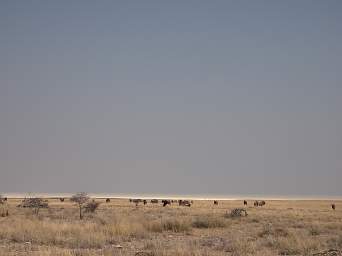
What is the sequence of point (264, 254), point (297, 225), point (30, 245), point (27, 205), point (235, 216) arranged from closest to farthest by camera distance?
point (264, 254) < point (30, 245) < point (297, 225) < point (235, 216) < point (27, 205)

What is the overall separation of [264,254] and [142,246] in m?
5.88

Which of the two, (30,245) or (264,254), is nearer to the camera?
(264,254)

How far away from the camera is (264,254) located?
838 inches

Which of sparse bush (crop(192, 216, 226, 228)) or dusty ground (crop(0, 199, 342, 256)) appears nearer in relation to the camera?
dusty ground (crop(0, 199, 342, 256))

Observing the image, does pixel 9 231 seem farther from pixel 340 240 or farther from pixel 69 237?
pixel 340 240

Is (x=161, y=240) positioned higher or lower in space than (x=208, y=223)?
lower

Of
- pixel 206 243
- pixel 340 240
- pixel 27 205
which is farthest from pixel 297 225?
pixel 27 205

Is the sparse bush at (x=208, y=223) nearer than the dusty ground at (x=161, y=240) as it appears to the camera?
No

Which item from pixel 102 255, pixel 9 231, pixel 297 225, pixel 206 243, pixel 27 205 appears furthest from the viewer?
pixel 27 205

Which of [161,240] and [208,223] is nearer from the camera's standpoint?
[161,240]

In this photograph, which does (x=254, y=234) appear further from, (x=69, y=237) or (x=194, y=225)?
(x=69, y=237)

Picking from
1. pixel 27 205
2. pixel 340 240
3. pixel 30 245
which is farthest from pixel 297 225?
pixel 27 205

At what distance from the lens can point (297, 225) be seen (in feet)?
130

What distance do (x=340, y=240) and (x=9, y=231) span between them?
52.3 feet
